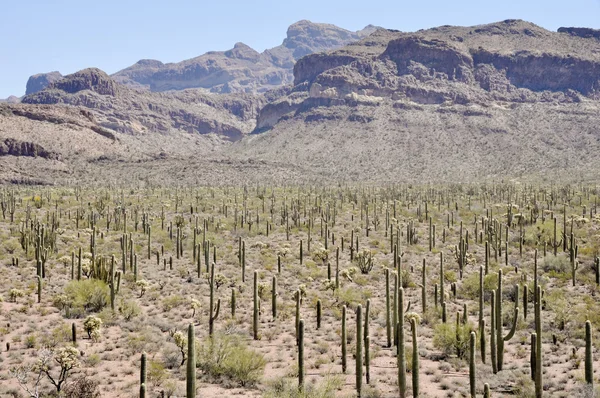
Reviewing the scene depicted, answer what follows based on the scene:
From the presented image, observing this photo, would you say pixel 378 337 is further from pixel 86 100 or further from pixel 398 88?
Result: pixel 86 100

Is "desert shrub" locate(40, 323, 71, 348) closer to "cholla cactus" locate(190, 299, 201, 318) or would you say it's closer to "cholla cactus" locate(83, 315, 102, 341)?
"cholla cactus" locate(83, 315, 102, 341)

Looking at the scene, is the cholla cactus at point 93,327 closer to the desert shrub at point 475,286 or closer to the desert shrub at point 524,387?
the desert shrub at point 524,387

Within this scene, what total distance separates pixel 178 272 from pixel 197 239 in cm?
573

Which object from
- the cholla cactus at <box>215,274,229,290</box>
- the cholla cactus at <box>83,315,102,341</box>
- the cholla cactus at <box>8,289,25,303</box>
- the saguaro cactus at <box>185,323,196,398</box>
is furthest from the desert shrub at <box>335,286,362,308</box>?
the cholla cactus at <box>8,289,25,303</box>

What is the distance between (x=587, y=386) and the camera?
8898 mm

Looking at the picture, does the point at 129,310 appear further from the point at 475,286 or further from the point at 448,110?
the point at 448,110

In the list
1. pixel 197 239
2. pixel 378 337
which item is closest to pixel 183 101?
pixel 197 239

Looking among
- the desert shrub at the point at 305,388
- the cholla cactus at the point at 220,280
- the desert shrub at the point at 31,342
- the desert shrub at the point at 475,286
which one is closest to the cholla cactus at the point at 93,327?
the desert shrub at the point at 31,342

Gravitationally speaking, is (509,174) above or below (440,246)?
above

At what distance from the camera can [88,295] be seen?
14.7 meters

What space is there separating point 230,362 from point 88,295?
6.61m

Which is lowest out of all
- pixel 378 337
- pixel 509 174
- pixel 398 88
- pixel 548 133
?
pixel 378 337

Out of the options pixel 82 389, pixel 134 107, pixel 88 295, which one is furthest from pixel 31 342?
pixel 134 107

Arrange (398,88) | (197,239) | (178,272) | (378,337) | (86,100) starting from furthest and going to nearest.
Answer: (86,100), (398,88), (197,239), (178,272), (378,337)
